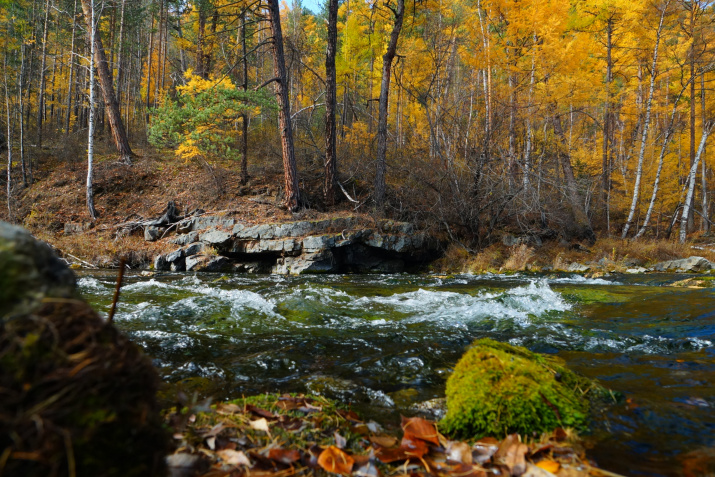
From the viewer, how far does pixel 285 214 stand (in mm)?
13508

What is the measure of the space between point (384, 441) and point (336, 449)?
329 millimetres

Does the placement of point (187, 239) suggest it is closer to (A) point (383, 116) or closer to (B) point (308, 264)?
(B) point (308, 264)

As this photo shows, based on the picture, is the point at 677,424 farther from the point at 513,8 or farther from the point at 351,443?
the point at 513,8

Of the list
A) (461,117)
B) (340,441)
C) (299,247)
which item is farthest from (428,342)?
(461,117)

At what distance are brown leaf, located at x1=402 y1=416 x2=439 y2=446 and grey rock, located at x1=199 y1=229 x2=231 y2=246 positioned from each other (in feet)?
35.8

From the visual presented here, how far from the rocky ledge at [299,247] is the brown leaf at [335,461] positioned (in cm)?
966

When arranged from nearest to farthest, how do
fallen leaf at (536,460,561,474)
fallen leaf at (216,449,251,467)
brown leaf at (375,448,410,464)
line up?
fallen leaf at (216,449,251,467), fallen leaf at (536,460,561,474), brown leaf at (375,448,410,464)

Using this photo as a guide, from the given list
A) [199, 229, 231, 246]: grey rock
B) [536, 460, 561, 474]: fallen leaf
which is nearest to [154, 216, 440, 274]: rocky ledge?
[199, 229, 231, 246]: grey rock

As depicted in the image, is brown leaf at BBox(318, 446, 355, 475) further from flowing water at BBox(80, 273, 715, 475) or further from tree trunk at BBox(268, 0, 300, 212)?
tree trunk at BBox(268, 0, 300, 212)

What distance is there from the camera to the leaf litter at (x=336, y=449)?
1608mm

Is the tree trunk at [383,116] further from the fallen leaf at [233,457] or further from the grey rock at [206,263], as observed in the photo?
the fallen leaf at [233,457]

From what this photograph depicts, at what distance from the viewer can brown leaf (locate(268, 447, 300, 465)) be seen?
166 cm

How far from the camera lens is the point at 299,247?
11773 mm

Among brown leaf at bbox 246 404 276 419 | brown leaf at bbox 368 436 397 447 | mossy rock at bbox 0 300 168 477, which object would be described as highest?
mossy rock at bbox 0 300 168 477
